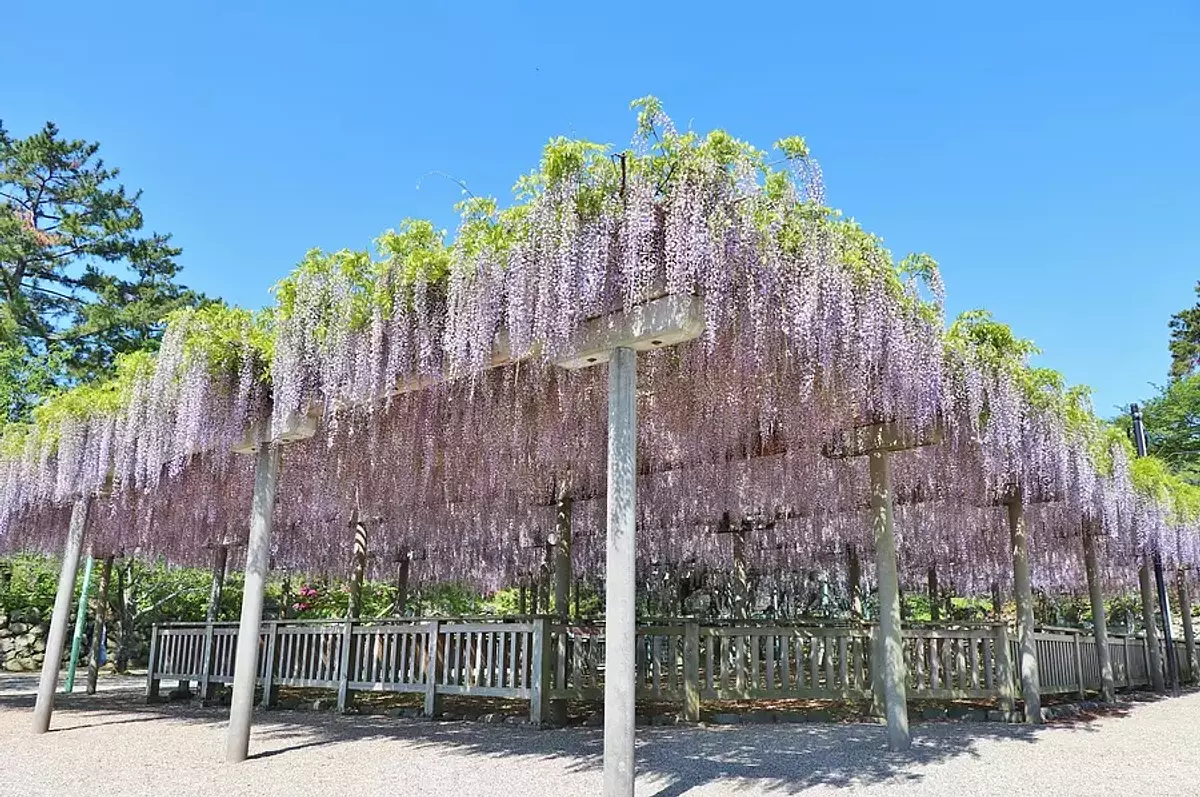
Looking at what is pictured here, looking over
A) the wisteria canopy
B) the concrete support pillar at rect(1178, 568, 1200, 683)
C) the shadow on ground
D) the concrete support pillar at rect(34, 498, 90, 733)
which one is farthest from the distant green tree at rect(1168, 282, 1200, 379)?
the concrete support pillar at rect(34, 498, 90, 733)

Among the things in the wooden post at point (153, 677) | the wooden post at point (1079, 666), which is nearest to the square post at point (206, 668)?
the wooden post at point (153, 677)

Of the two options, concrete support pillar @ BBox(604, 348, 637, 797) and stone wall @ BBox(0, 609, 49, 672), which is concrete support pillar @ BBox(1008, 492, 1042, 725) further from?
stone wall @ BBox(0, 609, 49, 672)

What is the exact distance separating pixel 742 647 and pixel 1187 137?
5.69m

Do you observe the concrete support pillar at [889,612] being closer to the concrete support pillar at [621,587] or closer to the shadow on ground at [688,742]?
the shadow on ground at [688,742]

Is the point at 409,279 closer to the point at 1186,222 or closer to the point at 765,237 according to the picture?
the point at 765,237

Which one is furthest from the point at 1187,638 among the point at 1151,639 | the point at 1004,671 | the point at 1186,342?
the point at 1186,342

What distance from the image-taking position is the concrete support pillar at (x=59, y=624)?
21.4 ft

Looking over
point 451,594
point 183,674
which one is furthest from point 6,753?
point 451,594

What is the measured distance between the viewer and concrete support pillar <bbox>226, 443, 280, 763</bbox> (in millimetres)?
5117

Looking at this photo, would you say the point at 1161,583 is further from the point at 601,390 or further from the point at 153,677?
the point at 153,677

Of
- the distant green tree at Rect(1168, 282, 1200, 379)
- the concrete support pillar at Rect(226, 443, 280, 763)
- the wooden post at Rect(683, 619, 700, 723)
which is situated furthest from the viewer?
the distant green tree at Rect(1168, 282, 1200, 379)

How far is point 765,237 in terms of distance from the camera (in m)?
3.88

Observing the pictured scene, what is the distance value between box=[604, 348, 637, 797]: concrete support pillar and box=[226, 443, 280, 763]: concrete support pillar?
2.61 m

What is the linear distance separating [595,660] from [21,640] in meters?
13.3
